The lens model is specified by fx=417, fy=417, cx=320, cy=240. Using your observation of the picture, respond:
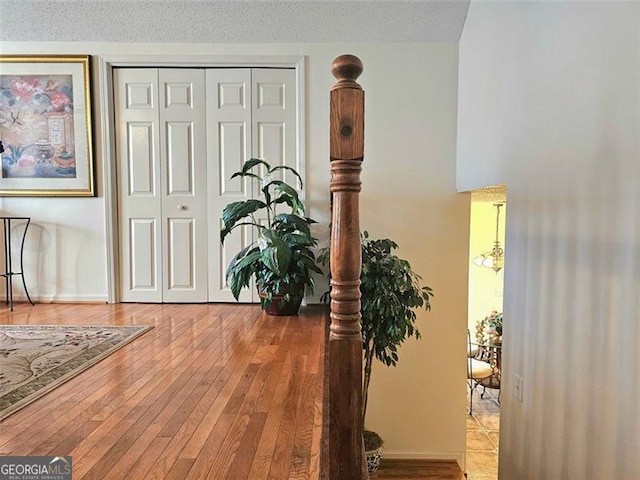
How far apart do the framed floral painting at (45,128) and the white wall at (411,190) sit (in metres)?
0.12

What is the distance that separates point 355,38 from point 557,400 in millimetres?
2803

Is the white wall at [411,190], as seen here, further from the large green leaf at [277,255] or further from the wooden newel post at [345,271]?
the wooden newel post at [345,271]

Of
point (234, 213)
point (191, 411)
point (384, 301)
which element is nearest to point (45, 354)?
point (191, 411)

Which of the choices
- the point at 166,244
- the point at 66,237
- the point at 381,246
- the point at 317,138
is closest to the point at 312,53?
the point at 317,138

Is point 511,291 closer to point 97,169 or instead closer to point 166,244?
point 166,244

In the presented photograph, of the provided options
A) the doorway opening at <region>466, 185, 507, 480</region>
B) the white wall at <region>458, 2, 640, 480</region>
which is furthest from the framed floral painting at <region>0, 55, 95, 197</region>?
the doorway opening at <region>466, 185, 507, 480</region>

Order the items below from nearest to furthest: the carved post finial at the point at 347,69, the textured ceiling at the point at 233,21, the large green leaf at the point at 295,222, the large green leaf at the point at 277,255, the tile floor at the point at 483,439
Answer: the carved post finial at the point at 347,69
the large green leaf at the point at 277,255
the large green leaf at the point at 295,222
the textured ceiling at the point at 233,21
the tile floor at the point at 483,439

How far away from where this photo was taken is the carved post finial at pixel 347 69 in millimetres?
1150

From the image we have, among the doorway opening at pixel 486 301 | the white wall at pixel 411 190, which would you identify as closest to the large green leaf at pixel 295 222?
the white wall at pixel 411 190

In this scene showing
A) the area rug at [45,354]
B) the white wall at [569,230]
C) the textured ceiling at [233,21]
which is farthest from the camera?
the textured ceiling at [233,21]

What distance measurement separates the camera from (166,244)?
3.50m

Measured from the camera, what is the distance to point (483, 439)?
184 inches

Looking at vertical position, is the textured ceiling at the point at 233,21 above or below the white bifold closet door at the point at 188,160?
above

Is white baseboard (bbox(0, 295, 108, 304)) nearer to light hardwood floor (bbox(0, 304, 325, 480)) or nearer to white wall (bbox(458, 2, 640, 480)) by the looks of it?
light hardwood floor (bbox(0, 304, 325, 480))
